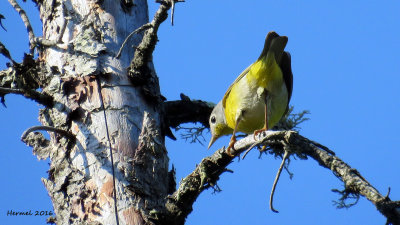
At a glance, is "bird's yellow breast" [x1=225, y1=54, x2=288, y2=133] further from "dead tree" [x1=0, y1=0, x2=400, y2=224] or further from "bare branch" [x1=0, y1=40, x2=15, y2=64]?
"bare branch" [x1=0, y1=40, x2=15, y2=64]

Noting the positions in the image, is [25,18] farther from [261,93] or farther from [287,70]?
[287,70]

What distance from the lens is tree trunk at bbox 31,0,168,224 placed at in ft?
12.1

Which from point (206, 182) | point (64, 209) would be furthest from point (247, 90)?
point (64, 209)

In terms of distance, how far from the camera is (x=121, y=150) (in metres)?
3.86

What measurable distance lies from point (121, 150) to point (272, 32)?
7.44ft

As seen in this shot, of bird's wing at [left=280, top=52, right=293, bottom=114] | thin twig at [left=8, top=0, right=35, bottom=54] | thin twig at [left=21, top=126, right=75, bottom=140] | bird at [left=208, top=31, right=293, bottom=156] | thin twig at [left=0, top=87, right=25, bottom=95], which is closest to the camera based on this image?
thin twig at [left=21, top=126, right=75, bottom=140]

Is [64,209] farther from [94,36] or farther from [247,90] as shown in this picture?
[247,90]

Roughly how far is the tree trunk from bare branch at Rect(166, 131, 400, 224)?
0.66 feet

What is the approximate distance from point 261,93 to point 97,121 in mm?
2080

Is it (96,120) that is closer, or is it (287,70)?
(96,120)

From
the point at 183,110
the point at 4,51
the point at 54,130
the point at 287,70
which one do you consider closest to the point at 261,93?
the point at 287,70

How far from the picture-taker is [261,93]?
18.1 feet

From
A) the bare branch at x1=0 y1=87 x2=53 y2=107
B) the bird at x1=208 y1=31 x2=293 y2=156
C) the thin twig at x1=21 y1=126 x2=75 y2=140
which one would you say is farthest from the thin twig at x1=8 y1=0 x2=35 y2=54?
the bird at x1=208 y1=31 x2=293 y2=156

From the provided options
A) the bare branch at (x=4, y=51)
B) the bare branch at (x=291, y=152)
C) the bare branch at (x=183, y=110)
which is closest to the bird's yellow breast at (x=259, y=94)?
the bare branch at (x=183, y=110)
